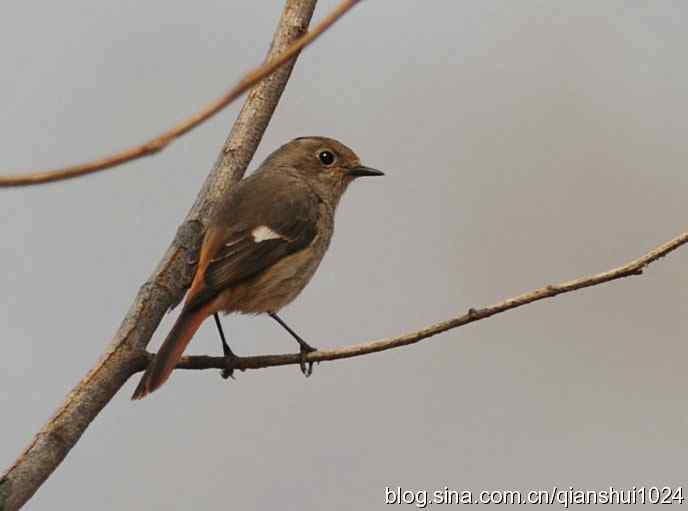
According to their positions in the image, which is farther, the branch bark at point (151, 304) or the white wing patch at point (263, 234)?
the white wing patch at point (263, 234)

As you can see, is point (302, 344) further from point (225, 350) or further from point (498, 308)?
point (498, 308)

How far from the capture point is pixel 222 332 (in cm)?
471

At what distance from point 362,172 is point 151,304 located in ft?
7.85

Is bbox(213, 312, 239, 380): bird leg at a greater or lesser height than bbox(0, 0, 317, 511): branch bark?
lesser

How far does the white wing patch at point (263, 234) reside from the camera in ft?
15.5

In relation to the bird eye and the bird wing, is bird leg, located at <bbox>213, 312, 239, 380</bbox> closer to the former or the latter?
the bird wing

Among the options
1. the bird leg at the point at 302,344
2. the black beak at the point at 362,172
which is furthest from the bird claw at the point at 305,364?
the black beak at the point at 362,172

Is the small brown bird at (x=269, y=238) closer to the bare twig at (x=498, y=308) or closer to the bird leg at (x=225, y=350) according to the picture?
the bird leg at (x=225, y=350)

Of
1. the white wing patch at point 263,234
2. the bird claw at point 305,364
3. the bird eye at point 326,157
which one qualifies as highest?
the bird eye at point 326,157

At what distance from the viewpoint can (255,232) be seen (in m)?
4.74

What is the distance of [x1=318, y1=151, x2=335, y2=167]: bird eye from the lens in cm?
571

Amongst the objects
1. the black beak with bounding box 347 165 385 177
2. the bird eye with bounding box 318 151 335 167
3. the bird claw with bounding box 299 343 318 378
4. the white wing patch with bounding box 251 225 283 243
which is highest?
the bird eye with bounding box 318 151 335 167

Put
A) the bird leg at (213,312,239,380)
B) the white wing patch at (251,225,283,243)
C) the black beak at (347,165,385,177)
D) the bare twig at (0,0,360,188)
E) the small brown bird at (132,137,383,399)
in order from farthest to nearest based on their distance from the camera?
1. the black beak at (347,165,385,177)
2. the white wing patch at (251,225,283,243)
3. the bird leg at (213,312,239,380)
4. the small brown bird at (132,137,383,399)
5. the bare twig at (0,0,360,188)

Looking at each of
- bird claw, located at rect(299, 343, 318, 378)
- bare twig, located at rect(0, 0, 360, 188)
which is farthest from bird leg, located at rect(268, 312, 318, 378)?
bare twig, located at rect(0, 0, 360, 188)
